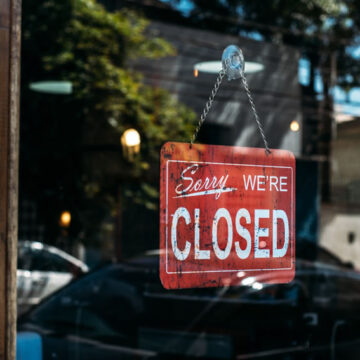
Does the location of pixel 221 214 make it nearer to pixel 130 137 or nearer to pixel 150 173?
pixel 150 173

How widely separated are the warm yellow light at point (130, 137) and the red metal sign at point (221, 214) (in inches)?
160

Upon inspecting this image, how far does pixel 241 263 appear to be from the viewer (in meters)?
2.07

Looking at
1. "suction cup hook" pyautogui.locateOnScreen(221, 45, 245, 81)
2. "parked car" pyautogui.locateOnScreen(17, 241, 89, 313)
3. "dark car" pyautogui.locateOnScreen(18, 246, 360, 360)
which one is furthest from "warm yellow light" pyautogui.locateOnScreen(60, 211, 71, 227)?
"suction cup hook" pyautogui.locateOnScreen(221, 45, 245, 81)

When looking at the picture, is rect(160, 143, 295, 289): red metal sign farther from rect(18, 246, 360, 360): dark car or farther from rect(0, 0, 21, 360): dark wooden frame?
rect(18, 246, 360, 360): dark car

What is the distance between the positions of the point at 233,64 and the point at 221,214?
58 cm

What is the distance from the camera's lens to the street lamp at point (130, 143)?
6.18 metres

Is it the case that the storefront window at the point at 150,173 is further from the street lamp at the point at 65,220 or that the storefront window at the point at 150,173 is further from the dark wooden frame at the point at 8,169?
the dark wooden frame at the point at 8,169

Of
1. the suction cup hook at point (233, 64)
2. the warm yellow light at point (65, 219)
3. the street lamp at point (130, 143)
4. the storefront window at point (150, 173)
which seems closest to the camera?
the suction cup hook at point (233, 64)

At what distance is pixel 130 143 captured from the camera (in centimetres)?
634

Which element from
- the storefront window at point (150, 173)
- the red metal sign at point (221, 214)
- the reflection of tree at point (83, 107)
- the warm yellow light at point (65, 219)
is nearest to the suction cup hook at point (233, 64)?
the red metal sign at point (221, 214)

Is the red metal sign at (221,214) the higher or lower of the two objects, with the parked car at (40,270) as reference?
higher

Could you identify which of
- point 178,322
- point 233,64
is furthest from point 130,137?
point 233,64

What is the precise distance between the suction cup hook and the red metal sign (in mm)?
308

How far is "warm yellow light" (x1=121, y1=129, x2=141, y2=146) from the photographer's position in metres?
6.20
